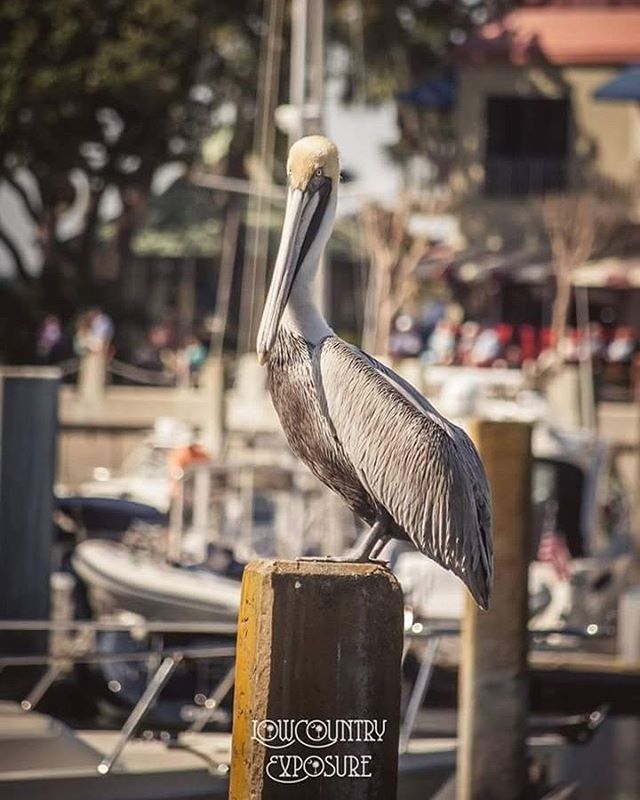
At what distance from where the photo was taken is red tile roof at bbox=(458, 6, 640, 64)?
41000 mm

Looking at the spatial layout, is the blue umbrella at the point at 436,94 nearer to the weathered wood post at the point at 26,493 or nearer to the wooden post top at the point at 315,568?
the weathered wood post at the point at 26,493

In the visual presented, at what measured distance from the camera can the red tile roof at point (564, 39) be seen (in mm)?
41000

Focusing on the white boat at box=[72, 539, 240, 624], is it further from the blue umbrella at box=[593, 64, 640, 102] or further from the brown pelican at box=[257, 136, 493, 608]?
the blue umbrella at box=[593, 64, 640, 102]

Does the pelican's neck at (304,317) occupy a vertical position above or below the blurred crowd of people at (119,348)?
below

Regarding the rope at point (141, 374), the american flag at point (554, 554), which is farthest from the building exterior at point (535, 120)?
the american flag at point (554, 554)

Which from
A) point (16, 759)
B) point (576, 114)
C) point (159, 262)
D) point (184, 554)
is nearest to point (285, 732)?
point (16, 759)

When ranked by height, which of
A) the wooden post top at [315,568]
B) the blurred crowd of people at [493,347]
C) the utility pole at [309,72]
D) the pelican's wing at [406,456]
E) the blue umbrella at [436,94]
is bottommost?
the wooden post top at [315,568]

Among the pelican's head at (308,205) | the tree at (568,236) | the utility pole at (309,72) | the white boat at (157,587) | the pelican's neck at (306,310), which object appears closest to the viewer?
the pelican's neck at (306,310)

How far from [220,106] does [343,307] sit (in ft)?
38.4

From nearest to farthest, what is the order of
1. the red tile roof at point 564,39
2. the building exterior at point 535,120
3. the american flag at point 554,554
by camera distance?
the american flag at point 554,554 → the building exterior at point 535,120 → the red tile roof at point 564,39

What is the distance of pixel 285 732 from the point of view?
6.57 metres

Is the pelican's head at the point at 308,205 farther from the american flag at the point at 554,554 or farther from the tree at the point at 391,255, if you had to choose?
the tree at the point at 391,255

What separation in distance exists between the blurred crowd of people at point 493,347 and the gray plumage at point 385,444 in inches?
939

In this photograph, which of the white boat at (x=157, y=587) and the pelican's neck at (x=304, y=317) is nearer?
the pelican's neck at (x=304, y=317)
